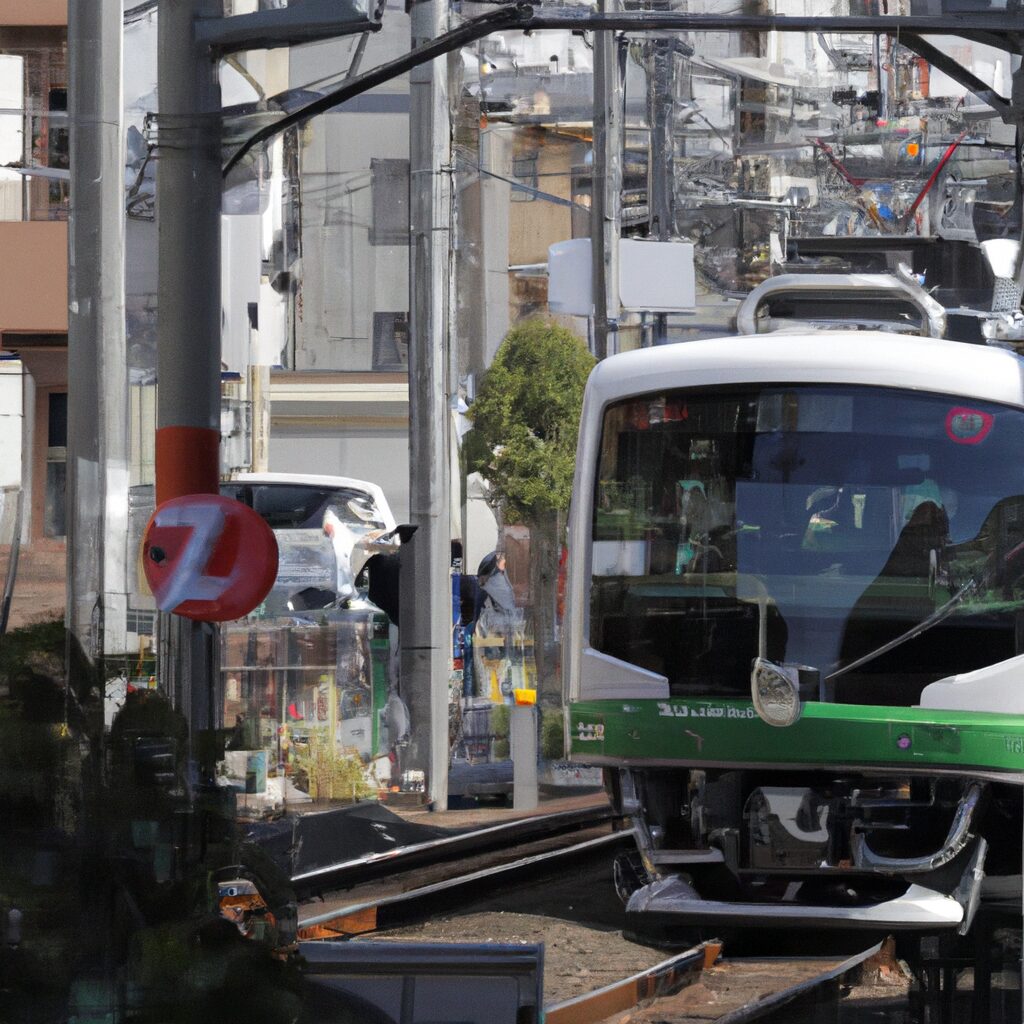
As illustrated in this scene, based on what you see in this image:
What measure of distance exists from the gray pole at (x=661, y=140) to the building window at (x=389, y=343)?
107 inches

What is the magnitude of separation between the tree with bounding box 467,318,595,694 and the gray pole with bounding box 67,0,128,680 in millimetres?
6624

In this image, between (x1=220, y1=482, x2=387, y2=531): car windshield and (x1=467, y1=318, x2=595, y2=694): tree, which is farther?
(x1=467, y1=318, x2=595, y2=694): tree

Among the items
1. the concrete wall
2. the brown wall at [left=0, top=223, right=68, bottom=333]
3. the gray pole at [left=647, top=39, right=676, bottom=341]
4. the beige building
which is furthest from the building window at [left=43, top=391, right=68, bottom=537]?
the gray pole at [left=647, top=39, right=676, bottom=341]

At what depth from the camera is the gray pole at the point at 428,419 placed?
13.1 metres

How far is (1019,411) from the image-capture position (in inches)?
338

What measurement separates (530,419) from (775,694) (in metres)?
9.27

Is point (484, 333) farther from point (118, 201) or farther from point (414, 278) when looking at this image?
point (118, 201)

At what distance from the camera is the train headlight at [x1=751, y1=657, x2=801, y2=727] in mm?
8352

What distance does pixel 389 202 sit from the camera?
55.6 ft

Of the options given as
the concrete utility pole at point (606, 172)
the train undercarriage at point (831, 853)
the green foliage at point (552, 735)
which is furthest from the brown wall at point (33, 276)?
the train undercarriage at point (831, 853)

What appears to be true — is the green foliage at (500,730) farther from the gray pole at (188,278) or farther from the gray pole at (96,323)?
the gray pole at (188,278)

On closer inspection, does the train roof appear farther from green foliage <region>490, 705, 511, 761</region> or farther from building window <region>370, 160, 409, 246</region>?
building window <region>370, 160, 409, 246</region>

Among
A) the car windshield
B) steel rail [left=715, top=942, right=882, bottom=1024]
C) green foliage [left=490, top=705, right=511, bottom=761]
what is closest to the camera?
steel rail [left=715, top=942, right=882, bottom=1024]

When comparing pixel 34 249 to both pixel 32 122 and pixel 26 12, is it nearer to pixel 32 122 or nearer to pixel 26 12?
pixel 32 122
